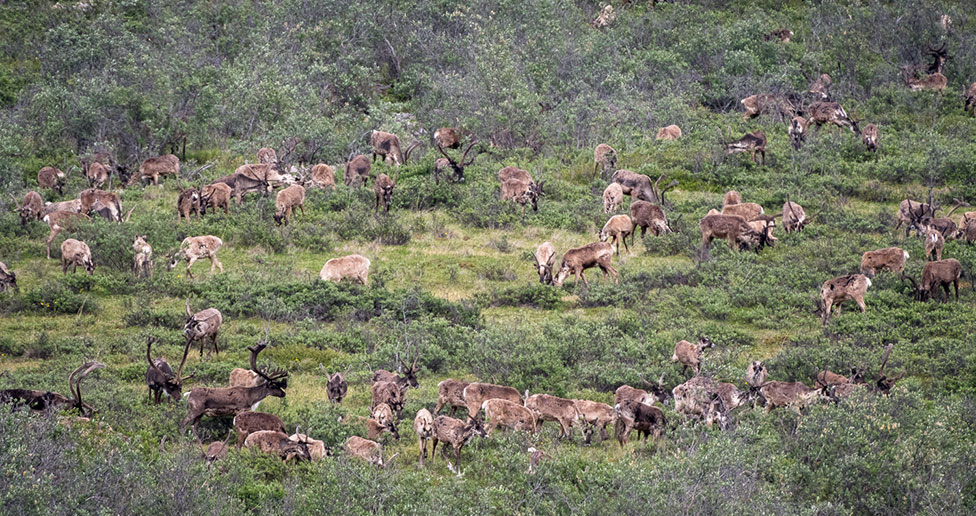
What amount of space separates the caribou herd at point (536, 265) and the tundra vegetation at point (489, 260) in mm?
98

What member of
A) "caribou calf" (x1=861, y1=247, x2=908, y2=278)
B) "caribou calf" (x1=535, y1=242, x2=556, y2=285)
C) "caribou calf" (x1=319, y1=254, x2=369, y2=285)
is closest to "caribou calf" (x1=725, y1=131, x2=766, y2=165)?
"caribou calf" (x1=861, y1=247, x2=908, y2=278)

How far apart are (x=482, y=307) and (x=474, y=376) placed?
3.94m

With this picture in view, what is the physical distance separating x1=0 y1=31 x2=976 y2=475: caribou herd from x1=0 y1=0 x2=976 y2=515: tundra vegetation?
10cm

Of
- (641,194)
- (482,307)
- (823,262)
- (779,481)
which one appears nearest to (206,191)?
(482,307)

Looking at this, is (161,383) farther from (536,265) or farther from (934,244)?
(934,244)

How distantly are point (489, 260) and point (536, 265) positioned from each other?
5.72ft

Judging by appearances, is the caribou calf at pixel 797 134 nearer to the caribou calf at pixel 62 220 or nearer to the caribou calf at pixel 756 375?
the caribou calf at pixel 756 375

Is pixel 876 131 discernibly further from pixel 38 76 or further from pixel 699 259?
pixel 38 76

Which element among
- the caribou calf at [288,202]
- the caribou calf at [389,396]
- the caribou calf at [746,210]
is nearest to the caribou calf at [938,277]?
the caribou calf at [746,210]

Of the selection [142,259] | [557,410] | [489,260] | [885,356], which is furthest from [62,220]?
[885,356]

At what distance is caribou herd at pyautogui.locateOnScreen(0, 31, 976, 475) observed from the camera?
15.9m

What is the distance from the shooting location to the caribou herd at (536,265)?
624 inches

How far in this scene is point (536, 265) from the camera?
23750 millimetres

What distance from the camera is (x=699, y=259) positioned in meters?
24.9
